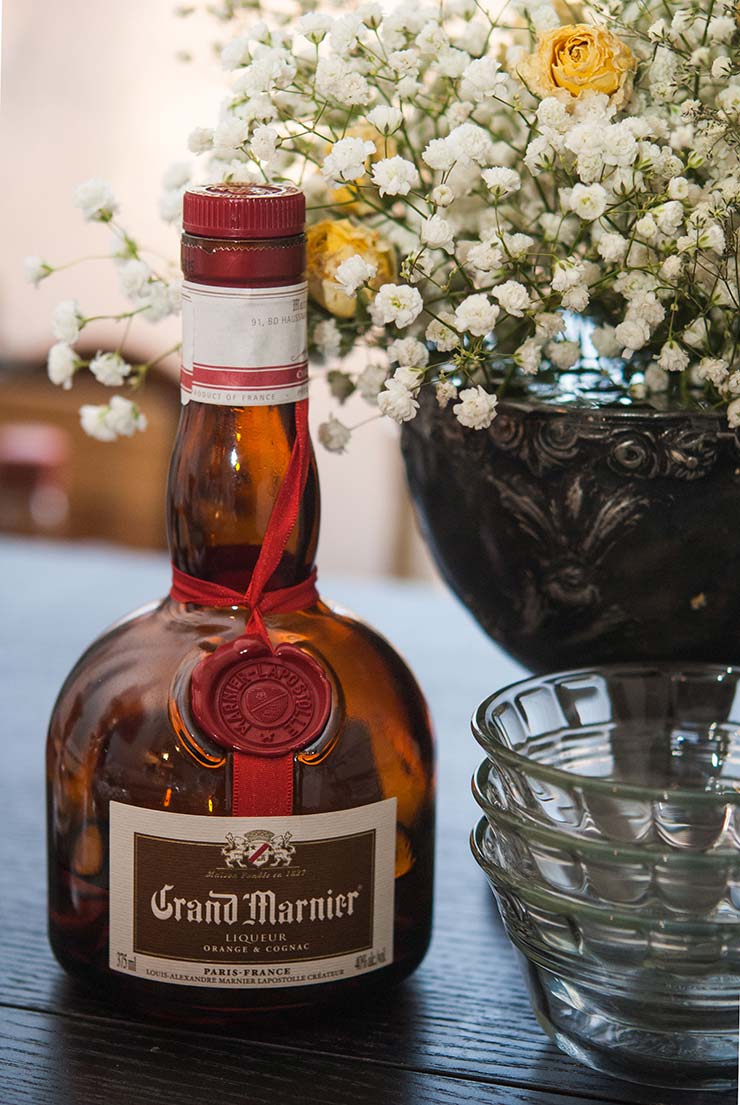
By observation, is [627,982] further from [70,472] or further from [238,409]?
[70,472]

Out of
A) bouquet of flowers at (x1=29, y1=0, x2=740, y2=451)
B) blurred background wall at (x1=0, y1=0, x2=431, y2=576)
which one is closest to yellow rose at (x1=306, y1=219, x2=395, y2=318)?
bouquet of flowers at (x1=29, y1=0, x2=740, y2=451)

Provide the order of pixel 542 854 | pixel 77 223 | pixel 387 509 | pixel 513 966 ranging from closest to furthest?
1. pixel 542 854
2. pixel 513 966
3. pixel 387 509
4. pixel 77 223

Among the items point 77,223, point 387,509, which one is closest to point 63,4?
point 77,223

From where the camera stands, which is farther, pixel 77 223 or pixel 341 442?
pixel 77 223

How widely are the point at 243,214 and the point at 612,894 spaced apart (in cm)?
28

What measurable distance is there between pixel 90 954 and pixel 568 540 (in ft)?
0.86

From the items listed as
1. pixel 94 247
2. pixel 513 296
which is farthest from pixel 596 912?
pixel 94 247

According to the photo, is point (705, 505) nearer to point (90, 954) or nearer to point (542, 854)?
point (542, 854)

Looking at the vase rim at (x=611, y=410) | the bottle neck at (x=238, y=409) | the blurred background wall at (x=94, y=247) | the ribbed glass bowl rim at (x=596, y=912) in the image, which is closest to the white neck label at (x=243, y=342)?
the bottle neck at (x=238, y=409)

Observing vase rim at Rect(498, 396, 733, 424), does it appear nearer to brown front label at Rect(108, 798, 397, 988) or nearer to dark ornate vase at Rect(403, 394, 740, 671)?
dark ornate vase at Rect(403, 394, 740, 671)

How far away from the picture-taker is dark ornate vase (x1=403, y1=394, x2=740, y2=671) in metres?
0.60

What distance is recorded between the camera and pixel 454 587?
0.70m

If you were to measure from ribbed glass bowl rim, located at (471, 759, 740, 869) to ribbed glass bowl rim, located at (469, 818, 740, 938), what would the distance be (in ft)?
0.07

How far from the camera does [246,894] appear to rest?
1.85 ft
